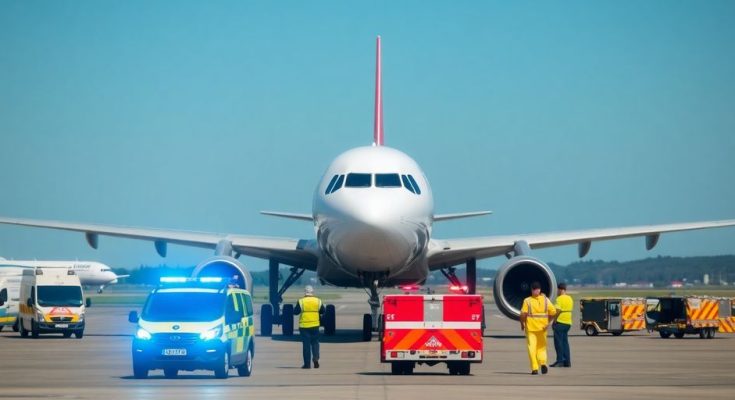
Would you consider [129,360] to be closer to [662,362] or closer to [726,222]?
[662,362]

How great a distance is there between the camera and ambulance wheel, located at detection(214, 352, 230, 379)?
2356cm

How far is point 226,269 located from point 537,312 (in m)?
12.0

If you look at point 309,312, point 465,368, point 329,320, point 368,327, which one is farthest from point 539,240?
point 465,368

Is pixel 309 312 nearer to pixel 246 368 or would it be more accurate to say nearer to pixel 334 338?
pixel 246 368

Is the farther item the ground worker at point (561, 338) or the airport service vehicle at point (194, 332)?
the ground worker at point (561, 338)

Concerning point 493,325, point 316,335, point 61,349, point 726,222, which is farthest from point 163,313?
point 493,325

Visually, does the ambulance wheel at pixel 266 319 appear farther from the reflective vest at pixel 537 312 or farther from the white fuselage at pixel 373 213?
the reflective vest at pixel 537 312

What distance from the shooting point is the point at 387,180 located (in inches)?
1271

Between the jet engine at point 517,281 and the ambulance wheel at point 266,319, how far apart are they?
729cm

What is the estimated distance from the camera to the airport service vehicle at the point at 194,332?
23.7m

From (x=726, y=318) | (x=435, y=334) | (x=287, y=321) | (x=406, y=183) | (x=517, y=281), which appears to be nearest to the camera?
(x=435, y=334)

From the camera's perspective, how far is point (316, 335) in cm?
2655

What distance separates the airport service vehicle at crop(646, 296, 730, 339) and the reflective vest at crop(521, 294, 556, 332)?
14.7 m

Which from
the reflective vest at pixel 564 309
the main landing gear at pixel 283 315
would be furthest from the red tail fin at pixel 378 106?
the reflective vest at pixel 564 309
